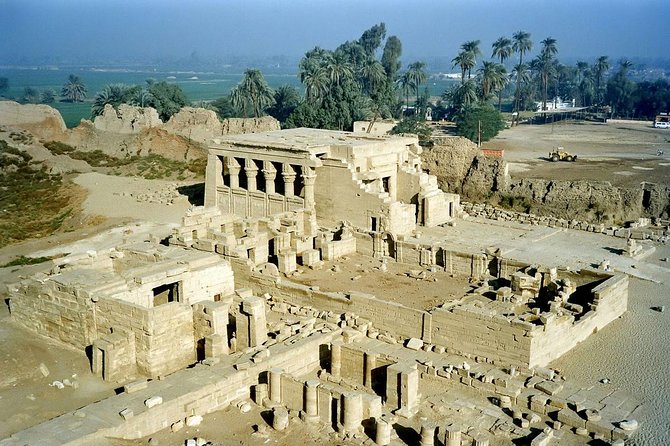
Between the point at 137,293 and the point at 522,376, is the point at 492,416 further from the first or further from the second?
the point at 137,293

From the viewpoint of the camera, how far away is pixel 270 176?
99.3ft

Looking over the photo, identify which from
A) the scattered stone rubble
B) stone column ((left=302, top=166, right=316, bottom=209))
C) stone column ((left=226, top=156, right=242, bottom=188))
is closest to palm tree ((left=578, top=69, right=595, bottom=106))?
the scattered stone rubble

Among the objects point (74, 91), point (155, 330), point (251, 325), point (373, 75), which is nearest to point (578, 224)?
point (251, 325)

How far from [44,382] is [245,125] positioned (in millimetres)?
33980

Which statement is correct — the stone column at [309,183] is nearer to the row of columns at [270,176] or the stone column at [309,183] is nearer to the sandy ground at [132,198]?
the row of columns at [270,176]

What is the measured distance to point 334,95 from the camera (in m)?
60.8

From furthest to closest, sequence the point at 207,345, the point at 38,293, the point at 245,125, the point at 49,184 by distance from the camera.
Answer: the point at 245,125 → the point at 49,184 → the point at 38,293 → the point at 207,345

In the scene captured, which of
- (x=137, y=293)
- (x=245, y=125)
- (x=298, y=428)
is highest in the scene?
(x=245, y=125)

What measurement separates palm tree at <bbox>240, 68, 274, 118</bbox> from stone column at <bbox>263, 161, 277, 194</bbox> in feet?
116

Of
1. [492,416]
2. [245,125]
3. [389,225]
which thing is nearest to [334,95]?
[245,125]

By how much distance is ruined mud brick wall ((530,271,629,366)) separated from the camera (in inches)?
696

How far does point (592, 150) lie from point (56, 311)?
1723 inches

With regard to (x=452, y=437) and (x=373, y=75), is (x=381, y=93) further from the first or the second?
(x=452, y=437)

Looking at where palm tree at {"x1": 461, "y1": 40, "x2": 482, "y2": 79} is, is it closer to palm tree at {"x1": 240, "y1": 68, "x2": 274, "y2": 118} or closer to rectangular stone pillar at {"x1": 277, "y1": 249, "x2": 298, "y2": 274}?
palm tree at {"x1": 240, "y1": 68, "x2": 274, "y2": 118}
